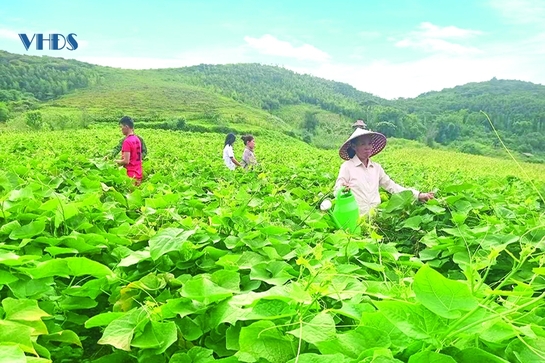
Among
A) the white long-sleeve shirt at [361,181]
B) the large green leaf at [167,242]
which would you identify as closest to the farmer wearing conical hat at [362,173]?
the white long-sleeve shirt at [361,181]

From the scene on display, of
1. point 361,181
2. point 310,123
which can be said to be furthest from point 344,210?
point 310,123

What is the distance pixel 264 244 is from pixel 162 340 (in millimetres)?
869

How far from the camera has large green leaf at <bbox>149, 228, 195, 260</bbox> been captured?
1.91m

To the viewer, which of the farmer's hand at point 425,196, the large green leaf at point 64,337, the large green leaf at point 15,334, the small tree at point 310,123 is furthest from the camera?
the small tree at point 310,123

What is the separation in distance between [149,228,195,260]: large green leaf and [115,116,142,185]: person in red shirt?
15.0 ft

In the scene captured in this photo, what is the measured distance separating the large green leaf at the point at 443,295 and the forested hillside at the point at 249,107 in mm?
35319

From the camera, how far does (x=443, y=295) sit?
1.04 metres

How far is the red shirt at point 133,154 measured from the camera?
21.5 ft

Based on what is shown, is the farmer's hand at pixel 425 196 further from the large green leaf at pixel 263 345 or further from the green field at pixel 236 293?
the large green leaf at pixel 263 345

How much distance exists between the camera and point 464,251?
249 centimetres

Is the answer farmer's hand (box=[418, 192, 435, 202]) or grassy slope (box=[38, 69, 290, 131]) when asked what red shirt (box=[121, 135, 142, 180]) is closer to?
farmer's hand (box=[418, 192, 435, 202])

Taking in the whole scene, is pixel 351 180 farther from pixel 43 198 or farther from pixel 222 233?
pixel 43 198

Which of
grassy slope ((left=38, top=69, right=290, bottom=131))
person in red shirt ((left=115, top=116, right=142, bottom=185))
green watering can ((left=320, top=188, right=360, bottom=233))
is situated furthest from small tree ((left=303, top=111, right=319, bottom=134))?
green watering can ((left=320, top=188, right=360, bottom=233))

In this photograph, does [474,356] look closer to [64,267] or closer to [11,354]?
[11,354]
